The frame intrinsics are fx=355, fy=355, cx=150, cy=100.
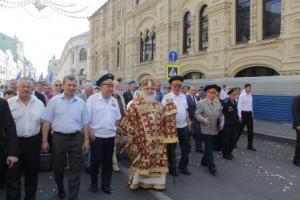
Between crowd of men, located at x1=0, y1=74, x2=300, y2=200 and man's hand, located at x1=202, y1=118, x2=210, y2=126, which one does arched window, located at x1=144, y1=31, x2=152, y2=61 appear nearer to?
crowd of men, located at x1=0, y1=74, x2=300, y2=200

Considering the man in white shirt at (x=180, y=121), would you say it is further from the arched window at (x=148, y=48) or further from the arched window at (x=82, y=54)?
the arched window at (x=82, y=54)

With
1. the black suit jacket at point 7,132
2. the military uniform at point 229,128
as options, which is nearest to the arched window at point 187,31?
the military uniform at point 229,128

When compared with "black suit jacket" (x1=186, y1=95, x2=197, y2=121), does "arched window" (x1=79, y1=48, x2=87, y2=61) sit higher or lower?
higher

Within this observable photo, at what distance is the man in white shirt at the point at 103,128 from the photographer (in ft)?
18.5

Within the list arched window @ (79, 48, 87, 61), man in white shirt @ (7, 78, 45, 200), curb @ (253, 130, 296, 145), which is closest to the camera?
man in white shirt @ (7, 78, 45, 200)

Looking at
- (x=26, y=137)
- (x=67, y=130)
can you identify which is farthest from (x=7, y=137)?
(x=67, y=130)

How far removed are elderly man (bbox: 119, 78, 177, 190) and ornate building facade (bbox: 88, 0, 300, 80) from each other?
9.80 metres

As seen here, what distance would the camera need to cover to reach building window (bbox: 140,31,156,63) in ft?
85.7

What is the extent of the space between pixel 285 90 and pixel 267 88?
0.92 m

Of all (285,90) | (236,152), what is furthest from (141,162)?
(285,90)

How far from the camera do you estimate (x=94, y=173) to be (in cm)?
581

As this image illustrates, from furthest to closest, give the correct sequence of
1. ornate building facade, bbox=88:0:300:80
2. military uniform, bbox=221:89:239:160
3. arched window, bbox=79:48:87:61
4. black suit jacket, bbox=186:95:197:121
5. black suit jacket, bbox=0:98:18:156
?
arched window, bbox=79:48:87:61, ornate building facade, bbox=88:0:300:80, black suit jacket, bbox=186:95:197:121, military uniform, bbox=221:89:239:160, black suit jacket, bbox=0:98:18:156

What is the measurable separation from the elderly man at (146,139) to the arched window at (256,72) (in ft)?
35.8

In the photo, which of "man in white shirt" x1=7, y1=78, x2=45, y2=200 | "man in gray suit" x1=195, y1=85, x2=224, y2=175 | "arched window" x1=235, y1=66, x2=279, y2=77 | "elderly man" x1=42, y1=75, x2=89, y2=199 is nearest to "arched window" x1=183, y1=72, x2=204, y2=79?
"arched window" x1=235, y1=66, x2=279, y2=77
